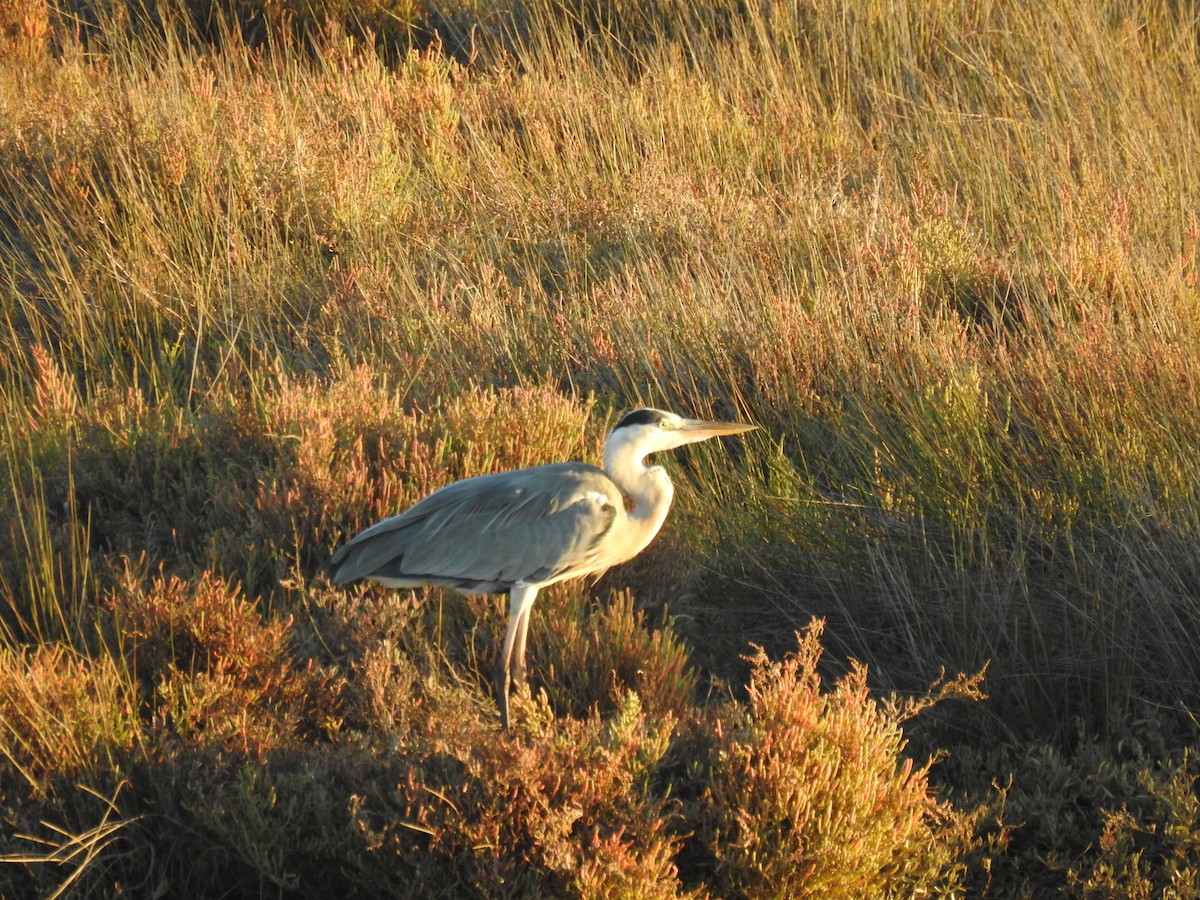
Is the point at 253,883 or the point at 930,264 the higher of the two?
the point at 930,264

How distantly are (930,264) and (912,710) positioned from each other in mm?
3031

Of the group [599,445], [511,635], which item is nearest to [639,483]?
[511,635]

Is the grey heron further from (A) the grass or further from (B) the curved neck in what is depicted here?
(A) the grass

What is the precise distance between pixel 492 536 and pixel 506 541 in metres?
0.04

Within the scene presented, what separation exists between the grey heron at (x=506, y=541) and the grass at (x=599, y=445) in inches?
6.8

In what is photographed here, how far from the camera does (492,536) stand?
3674mm

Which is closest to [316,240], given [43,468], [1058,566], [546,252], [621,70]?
[546,252]

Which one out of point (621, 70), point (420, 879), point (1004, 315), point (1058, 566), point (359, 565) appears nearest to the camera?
point (420, 879)

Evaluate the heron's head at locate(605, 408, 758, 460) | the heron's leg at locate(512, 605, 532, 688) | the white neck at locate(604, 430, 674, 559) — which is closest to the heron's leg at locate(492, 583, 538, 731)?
the heron's leg at locate(512, 605, 532, 688)

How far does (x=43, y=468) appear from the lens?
15.0ft

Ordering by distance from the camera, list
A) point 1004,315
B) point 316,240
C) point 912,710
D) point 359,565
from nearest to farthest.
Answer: point 912,710 < point 359,565 < point 1004,315 < point 316,240

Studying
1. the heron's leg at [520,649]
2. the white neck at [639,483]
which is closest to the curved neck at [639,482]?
the white neck at [639,483]

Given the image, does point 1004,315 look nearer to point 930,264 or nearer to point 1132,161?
point 930,264

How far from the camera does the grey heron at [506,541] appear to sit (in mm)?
3686
